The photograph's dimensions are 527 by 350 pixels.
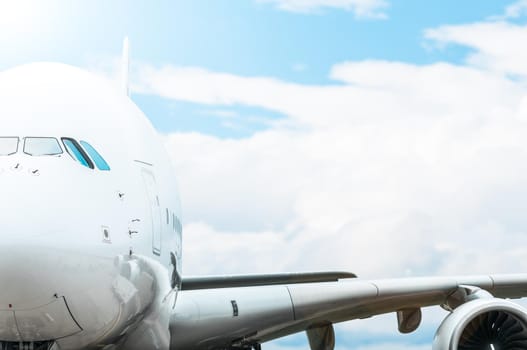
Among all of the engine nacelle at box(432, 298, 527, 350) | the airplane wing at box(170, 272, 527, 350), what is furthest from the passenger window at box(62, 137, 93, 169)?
the engine nacelle at box(432, 298, 527, 350)

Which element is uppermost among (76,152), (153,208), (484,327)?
(76,152)

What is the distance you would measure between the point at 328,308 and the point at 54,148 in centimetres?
532

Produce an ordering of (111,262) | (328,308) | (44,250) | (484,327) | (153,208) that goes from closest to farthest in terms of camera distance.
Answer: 1. (44,250)
2. (111,262)
3. (153,208)
4. (484,327)
5. (328,308)

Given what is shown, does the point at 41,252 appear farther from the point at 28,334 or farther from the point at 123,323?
the point at 123,323

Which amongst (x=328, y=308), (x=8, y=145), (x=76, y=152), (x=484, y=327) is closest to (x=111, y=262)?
(x=76, y=152)

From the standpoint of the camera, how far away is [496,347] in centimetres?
1223

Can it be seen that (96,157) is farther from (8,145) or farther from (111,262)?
(111,262)

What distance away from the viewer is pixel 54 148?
28.4ft

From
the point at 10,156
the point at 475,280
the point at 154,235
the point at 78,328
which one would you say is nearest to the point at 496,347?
the point at 475,280

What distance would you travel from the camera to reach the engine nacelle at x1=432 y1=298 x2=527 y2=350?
11797mm

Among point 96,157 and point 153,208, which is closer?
point 96,157

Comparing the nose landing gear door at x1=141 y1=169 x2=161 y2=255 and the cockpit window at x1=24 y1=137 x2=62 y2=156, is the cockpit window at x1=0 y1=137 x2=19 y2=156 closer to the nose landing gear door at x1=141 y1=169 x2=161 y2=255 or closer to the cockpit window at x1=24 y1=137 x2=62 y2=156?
the cockpit window at x1=24 y1=137 x2=62 y2=156

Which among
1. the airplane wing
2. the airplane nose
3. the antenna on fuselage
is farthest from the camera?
the antenna on fuselage

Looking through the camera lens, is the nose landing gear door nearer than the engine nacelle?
Yes
